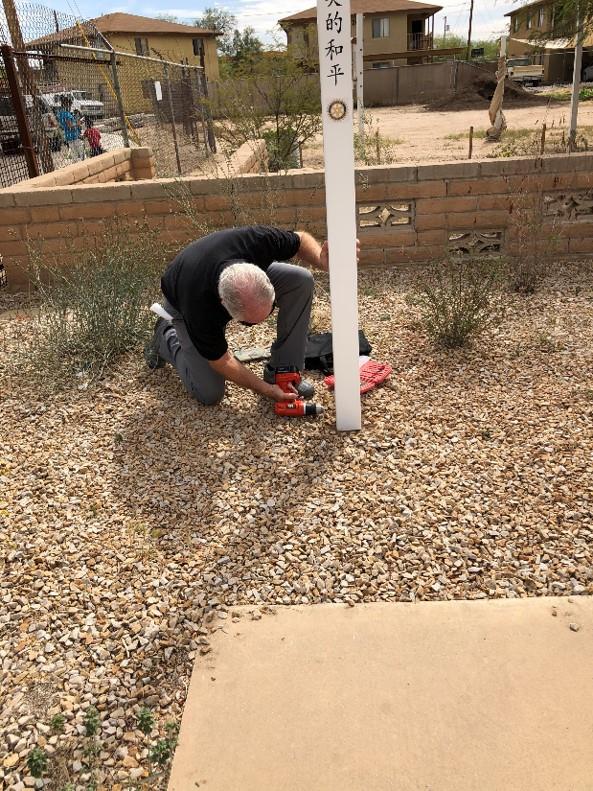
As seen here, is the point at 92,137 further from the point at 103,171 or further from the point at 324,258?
the point at 324,258

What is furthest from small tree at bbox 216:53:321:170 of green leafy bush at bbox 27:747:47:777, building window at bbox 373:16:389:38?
building window at bbox 373:16:389:38

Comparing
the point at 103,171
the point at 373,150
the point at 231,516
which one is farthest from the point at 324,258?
the point at 373,150

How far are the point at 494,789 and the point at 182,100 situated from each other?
1499 cm

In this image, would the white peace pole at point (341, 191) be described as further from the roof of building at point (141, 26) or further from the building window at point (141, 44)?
the building window at point (141, 44)

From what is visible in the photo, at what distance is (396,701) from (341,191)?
207cm

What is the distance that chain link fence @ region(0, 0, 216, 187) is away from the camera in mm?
6879

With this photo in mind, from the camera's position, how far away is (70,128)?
33.3ft

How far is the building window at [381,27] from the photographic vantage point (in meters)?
42.1

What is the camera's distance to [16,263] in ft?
19.6

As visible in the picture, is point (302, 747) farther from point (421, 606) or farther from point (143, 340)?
point (143, 340)

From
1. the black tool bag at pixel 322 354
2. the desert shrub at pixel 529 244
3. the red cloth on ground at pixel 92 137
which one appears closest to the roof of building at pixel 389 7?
the red cloth on ground at pixel 92 137

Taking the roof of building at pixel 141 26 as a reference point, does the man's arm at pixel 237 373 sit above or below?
below

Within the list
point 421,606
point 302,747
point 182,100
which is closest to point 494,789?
point 302,747

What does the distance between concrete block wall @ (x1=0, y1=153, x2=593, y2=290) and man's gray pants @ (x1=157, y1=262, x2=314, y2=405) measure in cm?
172
